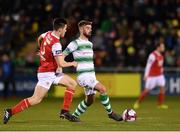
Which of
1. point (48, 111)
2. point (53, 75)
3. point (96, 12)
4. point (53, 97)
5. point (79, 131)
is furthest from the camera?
point (96, 12)

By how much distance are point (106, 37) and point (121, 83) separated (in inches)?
93.6

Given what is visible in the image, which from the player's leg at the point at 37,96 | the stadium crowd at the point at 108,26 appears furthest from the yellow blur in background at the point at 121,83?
the player's leg at the point at 37,96

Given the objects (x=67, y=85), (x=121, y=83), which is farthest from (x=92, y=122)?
(x=121, y=83)

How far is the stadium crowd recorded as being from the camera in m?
32.0

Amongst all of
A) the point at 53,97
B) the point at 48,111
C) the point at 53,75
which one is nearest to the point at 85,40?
the point at 53,75

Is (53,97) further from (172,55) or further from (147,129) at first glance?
(147,129)

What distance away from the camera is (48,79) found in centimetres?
1656

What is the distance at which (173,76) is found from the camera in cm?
3169

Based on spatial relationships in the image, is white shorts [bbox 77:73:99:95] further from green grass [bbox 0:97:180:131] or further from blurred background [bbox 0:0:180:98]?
blurred background [bbox 0:0:180:98]

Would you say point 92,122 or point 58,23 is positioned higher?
point 58,23

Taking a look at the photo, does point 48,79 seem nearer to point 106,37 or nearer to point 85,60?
point 85,60

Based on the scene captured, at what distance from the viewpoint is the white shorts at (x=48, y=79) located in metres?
16.5

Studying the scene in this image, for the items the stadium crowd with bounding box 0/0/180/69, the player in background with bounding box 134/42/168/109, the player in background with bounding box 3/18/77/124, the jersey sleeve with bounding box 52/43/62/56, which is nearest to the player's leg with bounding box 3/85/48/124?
the player in background with bounding box 3/18/77/124

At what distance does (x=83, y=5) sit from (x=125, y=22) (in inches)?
93.1
